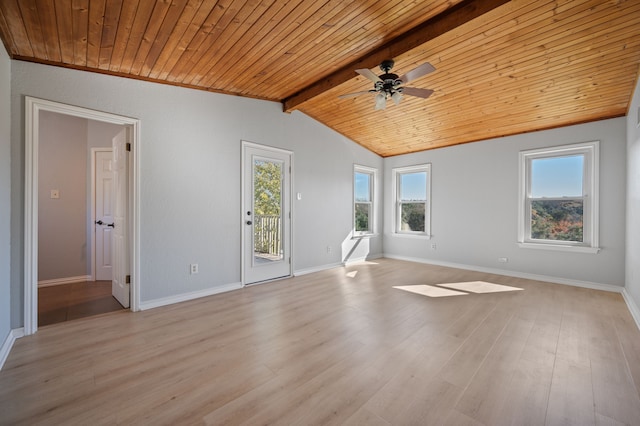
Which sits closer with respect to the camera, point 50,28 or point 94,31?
point 50,28

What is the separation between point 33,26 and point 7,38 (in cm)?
29

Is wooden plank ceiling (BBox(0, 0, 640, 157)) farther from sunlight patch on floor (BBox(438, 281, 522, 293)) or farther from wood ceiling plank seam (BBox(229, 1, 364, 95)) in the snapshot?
sunlight patch on floor (BBox(438, 281, 522, 293))

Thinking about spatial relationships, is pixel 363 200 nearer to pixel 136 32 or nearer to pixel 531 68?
pixel 531 68

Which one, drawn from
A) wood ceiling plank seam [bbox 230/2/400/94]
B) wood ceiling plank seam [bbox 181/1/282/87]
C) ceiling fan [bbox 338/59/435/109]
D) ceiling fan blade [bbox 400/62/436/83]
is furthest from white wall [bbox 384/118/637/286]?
wood ceiling plank seam [bbox 181/1/282/87]

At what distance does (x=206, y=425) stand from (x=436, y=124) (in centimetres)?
493

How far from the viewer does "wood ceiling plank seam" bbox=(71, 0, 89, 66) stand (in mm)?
2094

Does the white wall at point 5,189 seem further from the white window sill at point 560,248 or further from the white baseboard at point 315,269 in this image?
the white window sill at point 560,248

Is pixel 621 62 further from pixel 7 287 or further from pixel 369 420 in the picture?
pixel 7 287

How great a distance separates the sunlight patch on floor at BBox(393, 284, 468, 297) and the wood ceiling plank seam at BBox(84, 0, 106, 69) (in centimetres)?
430

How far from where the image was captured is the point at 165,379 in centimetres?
194

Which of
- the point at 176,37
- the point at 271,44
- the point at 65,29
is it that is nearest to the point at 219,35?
the point at 176,37

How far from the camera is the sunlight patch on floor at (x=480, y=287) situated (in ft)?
13.2

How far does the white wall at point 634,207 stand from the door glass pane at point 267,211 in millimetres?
4297

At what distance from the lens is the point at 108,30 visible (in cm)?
238
